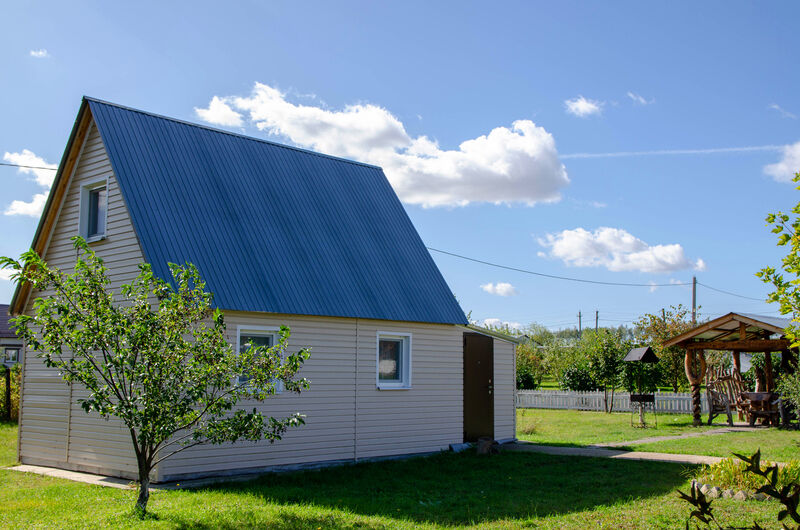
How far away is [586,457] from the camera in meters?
14.4

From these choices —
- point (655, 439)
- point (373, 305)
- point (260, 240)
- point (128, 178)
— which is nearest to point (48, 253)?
point (128, 178)

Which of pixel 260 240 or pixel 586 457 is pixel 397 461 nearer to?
pixel 586 457

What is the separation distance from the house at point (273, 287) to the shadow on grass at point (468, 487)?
1167mm

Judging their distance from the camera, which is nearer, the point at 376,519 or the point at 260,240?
the point at 376,519

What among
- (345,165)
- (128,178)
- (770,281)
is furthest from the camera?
(345,165)

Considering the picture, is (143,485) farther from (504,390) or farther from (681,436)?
(681,436)

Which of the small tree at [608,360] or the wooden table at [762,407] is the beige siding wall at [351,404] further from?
the small tree at [608,360]

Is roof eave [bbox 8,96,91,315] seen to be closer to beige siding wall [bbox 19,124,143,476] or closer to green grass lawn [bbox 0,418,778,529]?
beige siding wall [bbox 19,124,143,476]

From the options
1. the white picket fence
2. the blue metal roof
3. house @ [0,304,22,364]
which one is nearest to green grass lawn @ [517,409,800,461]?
the white picket fence

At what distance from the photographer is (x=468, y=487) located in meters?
11.1

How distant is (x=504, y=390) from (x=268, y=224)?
23.5ft

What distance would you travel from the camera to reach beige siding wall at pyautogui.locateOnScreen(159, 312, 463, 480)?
12211mm

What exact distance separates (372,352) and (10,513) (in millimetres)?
6961

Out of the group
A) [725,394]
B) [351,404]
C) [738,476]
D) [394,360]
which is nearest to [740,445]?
[725,394]
